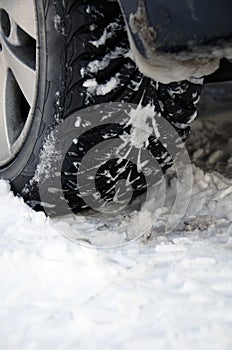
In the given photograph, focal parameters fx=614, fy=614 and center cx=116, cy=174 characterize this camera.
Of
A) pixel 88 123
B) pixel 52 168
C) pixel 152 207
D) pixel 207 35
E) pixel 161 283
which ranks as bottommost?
pixel 152 207

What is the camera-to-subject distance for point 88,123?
1.69 metres

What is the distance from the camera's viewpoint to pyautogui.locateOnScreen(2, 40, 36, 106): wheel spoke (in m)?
1.82

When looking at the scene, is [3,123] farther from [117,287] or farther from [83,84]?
[117,287]

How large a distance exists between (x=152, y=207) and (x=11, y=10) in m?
0.75

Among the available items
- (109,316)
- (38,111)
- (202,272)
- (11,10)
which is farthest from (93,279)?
(11,10)

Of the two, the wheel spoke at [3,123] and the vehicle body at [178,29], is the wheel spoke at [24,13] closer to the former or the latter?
the wheel spoke at [3,123]

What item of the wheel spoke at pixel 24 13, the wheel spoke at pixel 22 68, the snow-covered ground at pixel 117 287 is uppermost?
the wheel spoke at pixel 24 13

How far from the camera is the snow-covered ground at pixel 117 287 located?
4.22 feet

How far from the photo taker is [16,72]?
191cm

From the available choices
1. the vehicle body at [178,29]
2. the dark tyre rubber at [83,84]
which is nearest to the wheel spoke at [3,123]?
the dark tyre rubber at [83,84]

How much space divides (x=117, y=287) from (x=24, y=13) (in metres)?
0.85

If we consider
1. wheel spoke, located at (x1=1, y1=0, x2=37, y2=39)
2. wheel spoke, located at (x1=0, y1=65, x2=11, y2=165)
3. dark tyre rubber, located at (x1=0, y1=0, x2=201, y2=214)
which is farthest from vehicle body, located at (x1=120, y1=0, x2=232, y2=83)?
wheel spoke, located at (x1=0, y1=65, x2=11, y2=165)

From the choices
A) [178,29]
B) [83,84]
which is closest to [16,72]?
[83,84]

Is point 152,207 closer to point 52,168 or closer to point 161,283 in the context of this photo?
point 52,168
